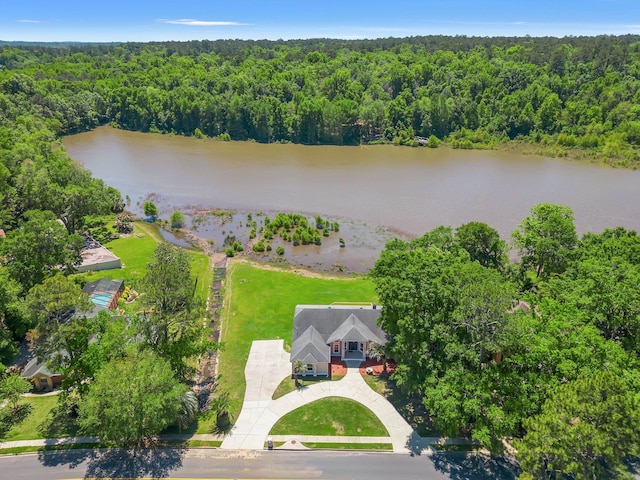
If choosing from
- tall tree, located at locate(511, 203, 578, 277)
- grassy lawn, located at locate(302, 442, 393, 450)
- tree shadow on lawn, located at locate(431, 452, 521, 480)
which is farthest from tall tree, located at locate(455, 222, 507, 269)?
grassy lawn, located at locate(302, 442, 393, 450)

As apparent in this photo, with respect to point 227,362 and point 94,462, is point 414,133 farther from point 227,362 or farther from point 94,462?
point 94,462

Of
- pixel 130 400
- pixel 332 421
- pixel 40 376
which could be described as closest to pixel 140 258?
pixel 40 376

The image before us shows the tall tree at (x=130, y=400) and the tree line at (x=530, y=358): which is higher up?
the tree line at (x=530, y=358)

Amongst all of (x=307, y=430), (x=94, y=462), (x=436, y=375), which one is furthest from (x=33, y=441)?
(x=436, y=375)

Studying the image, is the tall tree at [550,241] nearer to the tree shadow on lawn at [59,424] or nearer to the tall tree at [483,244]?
the tall tree at [483,244]

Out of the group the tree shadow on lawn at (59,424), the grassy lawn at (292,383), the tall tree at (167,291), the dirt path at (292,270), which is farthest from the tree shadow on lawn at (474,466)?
the dirt path at (292,270)

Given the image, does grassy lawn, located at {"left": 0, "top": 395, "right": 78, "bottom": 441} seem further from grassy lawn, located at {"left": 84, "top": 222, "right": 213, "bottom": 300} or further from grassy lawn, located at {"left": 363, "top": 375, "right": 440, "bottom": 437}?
grassy lawn, located at {"left": 363, "top": 375, "right": 440, "bottom": 437}
